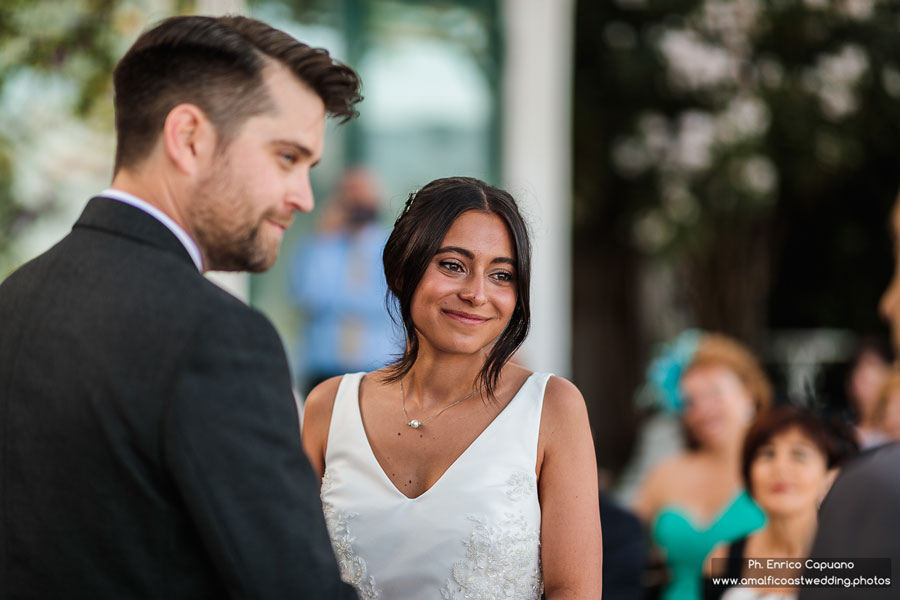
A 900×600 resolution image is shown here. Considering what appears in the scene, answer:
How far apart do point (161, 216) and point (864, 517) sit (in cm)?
118

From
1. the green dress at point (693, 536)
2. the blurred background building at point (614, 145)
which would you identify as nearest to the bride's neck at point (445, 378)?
the blurred background building at point (614, 145)

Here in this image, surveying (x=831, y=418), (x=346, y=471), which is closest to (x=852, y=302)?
(x=831, y=418)

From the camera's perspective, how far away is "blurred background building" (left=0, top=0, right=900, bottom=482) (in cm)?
475

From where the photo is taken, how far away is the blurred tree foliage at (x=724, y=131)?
7.99 metres

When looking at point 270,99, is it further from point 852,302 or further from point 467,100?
point 852,302

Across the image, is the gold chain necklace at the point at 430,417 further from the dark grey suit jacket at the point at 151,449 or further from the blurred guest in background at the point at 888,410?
the blurred guest in background at the point at 888,410

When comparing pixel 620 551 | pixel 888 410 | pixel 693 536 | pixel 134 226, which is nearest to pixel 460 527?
pixel 134 226

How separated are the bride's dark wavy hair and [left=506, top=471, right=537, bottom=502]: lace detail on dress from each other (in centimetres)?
22

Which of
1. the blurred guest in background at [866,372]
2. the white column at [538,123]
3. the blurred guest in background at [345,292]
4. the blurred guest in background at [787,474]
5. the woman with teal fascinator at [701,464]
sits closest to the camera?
the blurred guest in background at [787,474]

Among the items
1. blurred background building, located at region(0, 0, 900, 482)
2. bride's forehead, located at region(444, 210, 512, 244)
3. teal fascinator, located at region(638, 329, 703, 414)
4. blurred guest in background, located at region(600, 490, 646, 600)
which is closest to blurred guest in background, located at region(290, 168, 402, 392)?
blurred background building, located at region(0, 0, 900, 482)

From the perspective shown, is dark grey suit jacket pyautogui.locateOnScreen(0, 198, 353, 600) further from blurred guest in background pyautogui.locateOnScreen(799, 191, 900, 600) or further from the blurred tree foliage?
the blurred tree foliage

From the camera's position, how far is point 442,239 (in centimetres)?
211

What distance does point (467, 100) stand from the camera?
644 centimetres

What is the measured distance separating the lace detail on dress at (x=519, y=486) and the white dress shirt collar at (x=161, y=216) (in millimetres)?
888
